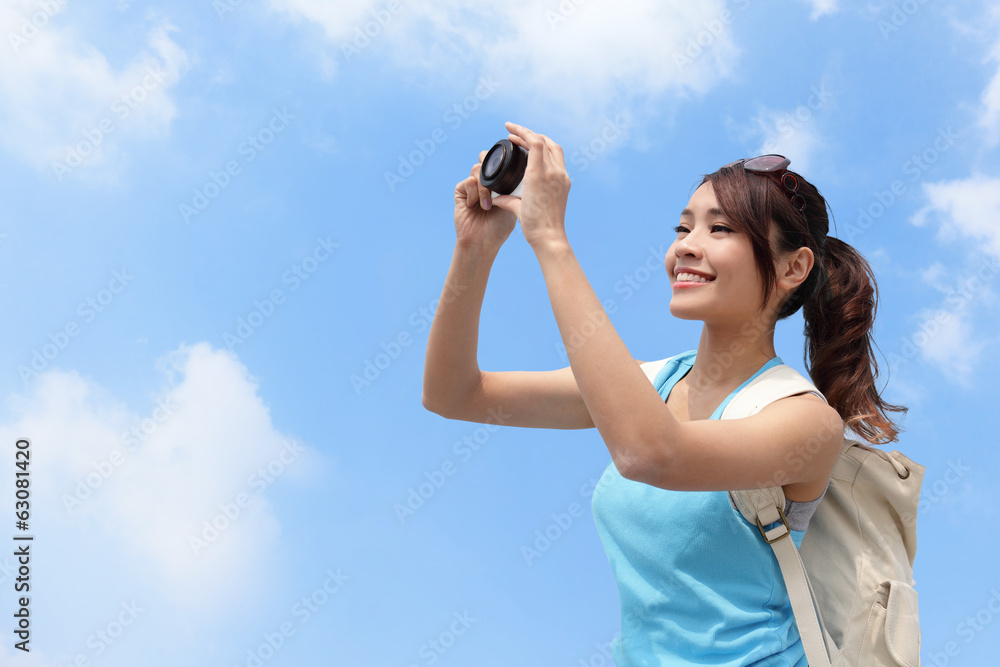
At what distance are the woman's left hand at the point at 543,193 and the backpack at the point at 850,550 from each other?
28.0 inches

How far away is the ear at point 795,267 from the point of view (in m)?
2.46

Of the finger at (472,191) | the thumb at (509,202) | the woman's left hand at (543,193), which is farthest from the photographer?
the finger at (472,191)

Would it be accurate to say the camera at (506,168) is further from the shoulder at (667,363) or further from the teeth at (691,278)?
the shoulder at (667,363)

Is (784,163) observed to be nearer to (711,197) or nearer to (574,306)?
(711,197)

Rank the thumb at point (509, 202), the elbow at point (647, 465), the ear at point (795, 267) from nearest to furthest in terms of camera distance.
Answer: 1. the elbow at point (647, 465)
2. the thumb at point (509, 202)
3. the ear at point (795, 267)

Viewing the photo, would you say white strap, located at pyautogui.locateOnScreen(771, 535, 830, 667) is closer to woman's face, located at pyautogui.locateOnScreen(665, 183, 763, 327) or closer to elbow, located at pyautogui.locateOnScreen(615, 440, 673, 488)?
elbow, located at pyautogui.locateOnScreen(615, 440, 673, 488)

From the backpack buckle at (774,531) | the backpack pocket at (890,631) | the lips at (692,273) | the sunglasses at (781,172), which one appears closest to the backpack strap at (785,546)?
the backpack buckle at (774,531)

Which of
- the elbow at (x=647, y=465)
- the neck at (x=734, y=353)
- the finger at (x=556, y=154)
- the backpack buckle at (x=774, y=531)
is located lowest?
the elbow at (x=647, y=465)

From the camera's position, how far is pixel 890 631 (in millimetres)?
2271

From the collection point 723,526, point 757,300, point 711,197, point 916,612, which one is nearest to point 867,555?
point 916,612

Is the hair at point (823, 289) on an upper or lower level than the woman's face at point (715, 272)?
upper

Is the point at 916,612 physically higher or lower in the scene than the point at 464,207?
lower

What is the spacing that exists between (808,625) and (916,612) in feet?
1.30

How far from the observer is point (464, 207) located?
2.66 meters
